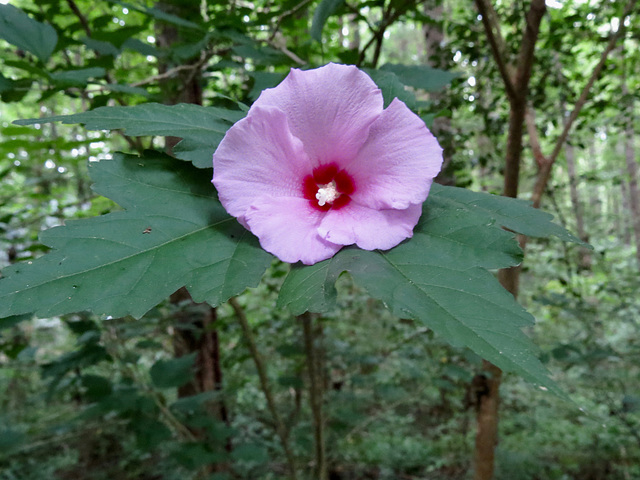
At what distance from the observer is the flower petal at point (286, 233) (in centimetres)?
67

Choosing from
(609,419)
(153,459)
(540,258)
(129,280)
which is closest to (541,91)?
(609,419)

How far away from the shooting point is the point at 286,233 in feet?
2.27

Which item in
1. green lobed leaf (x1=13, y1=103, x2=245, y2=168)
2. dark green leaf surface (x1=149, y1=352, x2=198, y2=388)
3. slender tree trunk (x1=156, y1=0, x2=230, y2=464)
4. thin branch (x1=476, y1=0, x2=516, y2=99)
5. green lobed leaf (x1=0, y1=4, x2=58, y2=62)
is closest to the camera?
green lobed leaf (x1=13, y1=103, x2=245, y2=168)

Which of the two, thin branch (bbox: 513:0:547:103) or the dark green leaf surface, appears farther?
the dark green leaf surface

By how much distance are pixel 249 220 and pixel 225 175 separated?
8 cm

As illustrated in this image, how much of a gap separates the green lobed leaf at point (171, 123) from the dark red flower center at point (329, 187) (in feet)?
0.57

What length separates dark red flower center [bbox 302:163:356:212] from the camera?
2.56 feet

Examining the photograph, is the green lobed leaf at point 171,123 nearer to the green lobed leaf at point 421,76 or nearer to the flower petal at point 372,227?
the flower petal at point 372,227

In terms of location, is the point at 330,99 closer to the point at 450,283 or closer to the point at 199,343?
the point at 450,283

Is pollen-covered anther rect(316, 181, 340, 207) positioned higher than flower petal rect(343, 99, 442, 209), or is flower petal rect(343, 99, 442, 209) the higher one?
flower petal rect(343, 99, 442, 209)

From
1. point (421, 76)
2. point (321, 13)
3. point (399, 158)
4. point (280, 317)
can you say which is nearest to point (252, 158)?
point (399, 158)

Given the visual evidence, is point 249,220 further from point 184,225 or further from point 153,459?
point 153,459

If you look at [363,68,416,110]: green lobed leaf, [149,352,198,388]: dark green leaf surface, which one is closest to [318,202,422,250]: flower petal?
[363,68,416,110]: green lobed leaf

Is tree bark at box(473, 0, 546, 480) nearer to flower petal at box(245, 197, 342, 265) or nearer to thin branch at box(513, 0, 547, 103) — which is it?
thin branch at box(513, 0, 547, 103)
